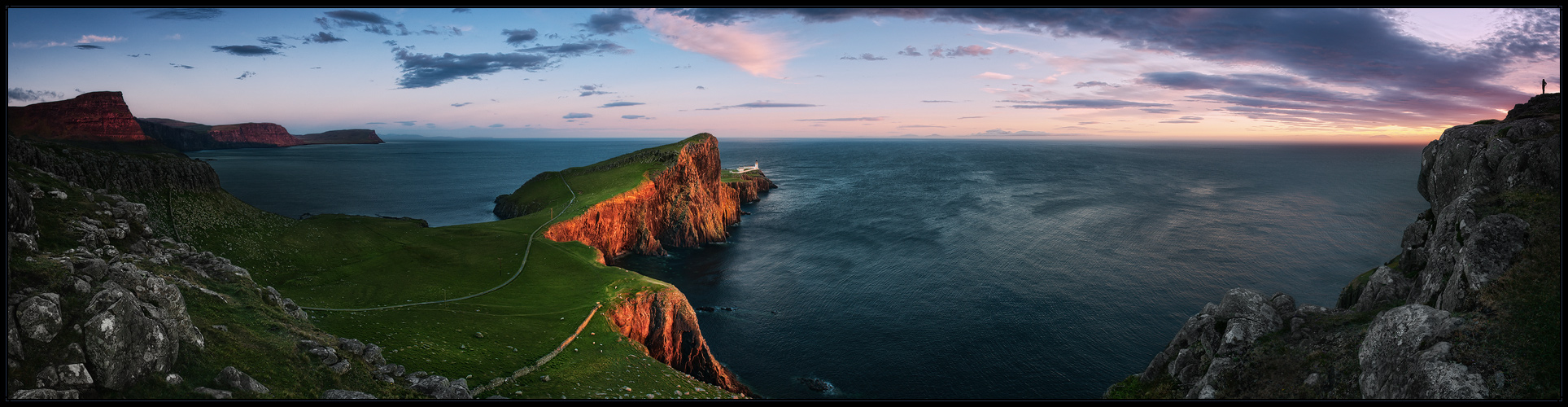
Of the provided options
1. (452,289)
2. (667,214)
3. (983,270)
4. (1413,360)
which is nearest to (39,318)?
(452,289)

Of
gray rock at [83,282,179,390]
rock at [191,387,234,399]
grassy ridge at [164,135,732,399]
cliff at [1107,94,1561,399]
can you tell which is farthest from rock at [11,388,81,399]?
cliff at [1107,94,1561,399]

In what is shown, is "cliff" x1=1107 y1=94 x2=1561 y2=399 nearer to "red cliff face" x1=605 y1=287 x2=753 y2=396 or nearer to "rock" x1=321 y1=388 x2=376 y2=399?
"red cliff face" x1=605 y1=287 x2=753 y2=396

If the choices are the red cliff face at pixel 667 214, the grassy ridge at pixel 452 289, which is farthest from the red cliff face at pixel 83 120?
the red cliff face at pixel 667 214

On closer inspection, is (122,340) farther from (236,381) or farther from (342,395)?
(342,395)

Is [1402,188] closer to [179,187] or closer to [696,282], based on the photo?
[696,282]

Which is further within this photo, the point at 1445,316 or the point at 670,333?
the point at 670,333

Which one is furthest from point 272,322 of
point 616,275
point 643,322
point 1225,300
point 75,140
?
point 75,140

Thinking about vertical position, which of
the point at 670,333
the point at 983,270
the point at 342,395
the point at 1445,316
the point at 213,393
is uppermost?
the point at 1445,316

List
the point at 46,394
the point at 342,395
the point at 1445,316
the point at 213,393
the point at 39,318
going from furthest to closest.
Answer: the point at 342,395
the point at 1445,316
the point at 213,393
the point at 39,318
the point at 46,394
